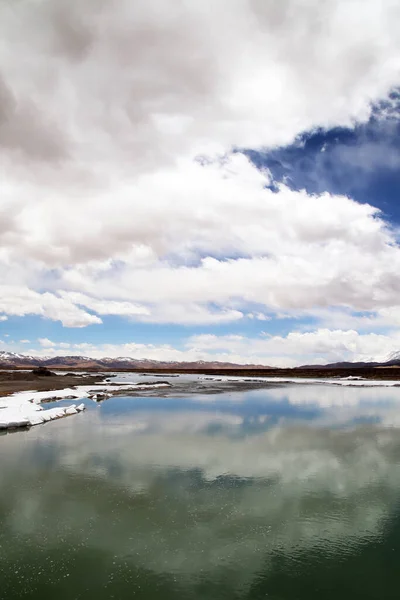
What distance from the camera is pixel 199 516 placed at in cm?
1427

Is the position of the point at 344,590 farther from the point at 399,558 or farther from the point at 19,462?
the point at 19,462

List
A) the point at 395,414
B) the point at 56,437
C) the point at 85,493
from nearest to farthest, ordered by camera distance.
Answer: the point at 85,493, the point at 56,437, the point at 395,414

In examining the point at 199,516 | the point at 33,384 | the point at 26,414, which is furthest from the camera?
the point at 33,384

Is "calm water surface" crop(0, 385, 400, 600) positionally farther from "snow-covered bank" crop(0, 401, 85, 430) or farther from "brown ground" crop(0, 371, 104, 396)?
"brown ground" crop(0, 371, 104, 396)

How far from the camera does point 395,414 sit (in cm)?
3959

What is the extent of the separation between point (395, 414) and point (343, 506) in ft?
94.3

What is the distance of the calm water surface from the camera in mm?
10328

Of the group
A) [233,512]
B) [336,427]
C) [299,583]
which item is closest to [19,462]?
[233,512]

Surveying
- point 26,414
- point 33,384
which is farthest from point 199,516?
point 33,384

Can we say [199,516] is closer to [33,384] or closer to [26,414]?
[26,414]

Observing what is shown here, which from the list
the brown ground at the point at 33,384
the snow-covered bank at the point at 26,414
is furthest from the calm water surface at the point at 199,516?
the brown ground at the point at 33,384

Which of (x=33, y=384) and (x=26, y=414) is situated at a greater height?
(x=26, y=414)

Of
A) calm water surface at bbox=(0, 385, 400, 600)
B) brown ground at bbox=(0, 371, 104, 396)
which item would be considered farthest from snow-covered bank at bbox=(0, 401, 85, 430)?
brown ground at bbox=(0, 371, 104, 396)

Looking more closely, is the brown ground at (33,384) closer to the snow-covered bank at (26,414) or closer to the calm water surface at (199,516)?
the snow-covered bank at (26,414)
